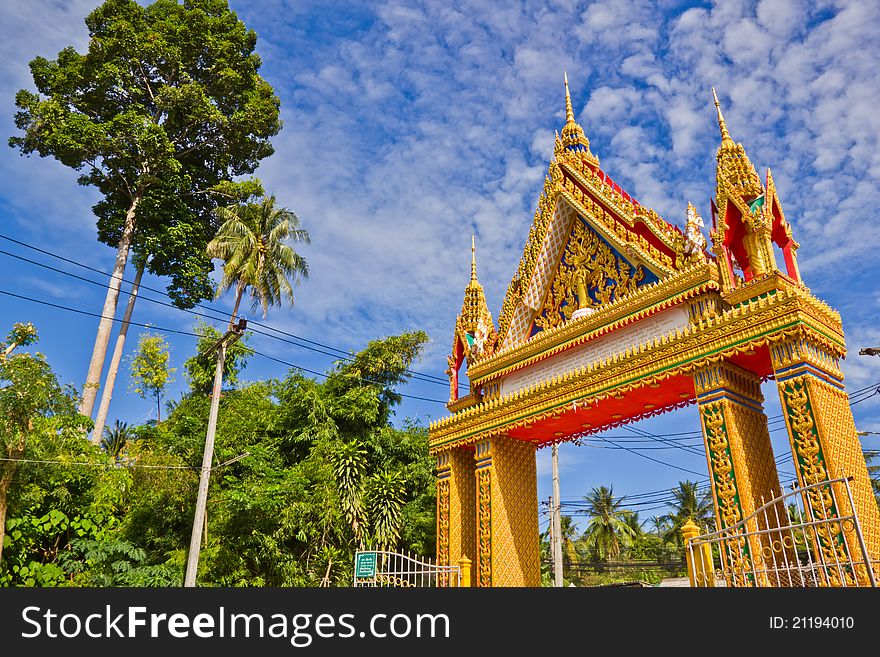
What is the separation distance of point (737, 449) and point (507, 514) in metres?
4.91

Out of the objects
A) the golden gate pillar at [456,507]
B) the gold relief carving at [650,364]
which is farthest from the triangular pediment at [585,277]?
the golden gate pillar at [456,507]

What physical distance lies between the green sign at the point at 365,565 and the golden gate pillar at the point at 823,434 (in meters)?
6.77

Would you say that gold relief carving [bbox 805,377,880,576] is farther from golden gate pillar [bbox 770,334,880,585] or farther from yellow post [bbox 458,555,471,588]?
yellow post [bbox 458,555,471,588]

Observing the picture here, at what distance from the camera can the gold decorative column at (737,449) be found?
864 cm

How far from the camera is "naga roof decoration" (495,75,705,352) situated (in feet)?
39.8

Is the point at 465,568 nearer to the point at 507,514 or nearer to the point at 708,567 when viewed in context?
the point at 507,514

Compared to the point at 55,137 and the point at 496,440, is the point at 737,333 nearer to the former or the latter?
the point at 496,440

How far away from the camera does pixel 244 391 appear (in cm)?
2103

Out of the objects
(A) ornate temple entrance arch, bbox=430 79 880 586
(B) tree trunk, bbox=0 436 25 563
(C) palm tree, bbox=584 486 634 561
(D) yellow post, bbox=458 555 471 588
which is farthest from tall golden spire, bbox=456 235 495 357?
(C) palm tree, bbox=584 486 634 561

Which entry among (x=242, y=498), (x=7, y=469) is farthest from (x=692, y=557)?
(x=7, y=469)

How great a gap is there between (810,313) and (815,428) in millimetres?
1740

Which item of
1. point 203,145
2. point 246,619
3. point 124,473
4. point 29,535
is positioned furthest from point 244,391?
point 246,619

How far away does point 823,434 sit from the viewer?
813 cm

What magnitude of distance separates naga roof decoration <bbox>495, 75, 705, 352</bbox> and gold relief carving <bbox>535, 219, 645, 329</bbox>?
0.14 feet
